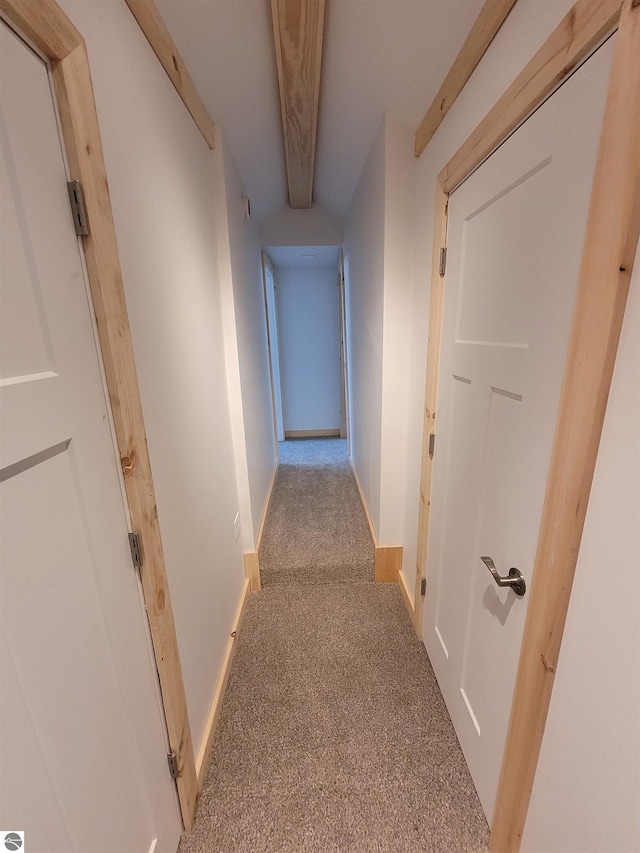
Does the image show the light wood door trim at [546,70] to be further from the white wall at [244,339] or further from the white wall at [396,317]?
the white wall at [244,339]

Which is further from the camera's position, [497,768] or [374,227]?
[374,227]

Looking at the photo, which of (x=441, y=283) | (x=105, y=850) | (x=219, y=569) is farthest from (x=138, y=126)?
(x=105, y=850)

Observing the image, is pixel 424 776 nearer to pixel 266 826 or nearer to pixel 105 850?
pixel 266 826

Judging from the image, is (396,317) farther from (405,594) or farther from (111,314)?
(405,594)

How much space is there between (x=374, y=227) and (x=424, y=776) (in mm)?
2389

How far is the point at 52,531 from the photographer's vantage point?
58 centimetres

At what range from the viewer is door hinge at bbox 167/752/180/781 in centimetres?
96

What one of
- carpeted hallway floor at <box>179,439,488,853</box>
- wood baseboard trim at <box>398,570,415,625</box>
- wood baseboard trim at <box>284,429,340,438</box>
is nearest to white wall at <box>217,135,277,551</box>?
carpeted hallway floor at <box>179,439,488,853</box>

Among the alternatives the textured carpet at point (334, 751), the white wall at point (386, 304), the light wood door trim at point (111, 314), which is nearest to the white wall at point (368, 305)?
the white wall at point (386, 304)

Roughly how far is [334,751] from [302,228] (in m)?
3.52

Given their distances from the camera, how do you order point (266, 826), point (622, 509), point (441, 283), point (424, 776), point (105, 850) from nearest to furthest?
point (622, 509)
point (105, 850)
point (266, 826)
point (424, 776)
point (441, 283)

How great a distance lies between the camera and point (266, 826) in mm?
1051

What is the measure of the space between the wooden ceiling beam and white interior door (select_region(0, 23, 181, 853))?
847 mm

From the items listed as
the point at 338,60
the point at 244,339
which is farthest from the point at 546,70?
the point at 244,339
